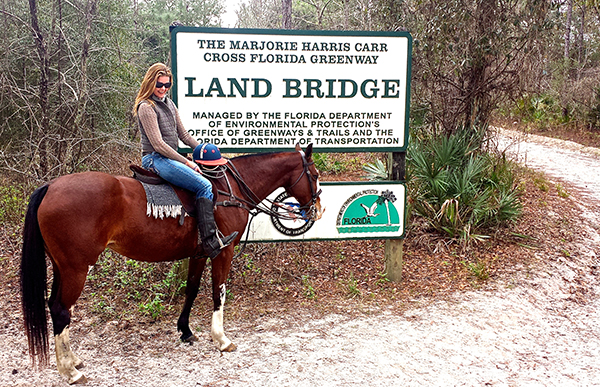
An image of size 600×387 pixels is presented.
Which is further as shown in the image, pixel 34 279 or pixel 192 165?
pixel 192 165

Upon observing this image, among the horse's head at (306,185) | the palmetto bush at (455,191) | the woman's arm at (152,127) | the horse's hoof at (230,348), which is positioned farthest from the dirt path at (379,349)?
the woman's arm at (152,127)

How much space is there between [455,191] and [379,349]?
4.11m

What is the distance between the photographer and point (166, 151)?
499 cm

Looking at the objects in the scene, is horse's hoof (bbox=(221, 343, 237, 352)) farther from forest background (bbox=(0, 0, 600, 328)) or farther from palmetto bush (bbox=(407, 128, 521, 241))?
palmetto bush (bbox=(407, 128, 521, 241))

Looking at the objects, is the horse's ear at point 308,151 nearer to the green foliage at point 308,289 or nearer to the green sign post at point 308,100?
the green sign post at point 308,100

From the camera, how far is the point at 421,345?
5.65 metres

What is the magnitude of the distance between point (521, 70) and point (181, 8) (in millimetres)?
20639

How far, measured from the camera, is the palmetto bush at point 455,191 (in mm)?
8672

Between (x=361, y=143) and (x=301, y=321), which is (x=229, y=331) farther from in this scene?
(x=361, y=143)

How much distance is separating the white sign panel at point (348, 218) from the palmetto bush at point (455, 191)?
146cm

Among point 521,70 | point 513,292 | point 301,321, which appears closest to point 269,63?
point 301,321

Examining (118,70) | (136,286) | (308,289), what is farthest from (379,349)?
(118,70)

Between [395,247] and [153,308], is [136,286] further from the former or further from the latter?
[395,247]

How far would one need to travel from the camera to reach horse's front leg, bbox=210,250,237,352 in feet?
17.8
